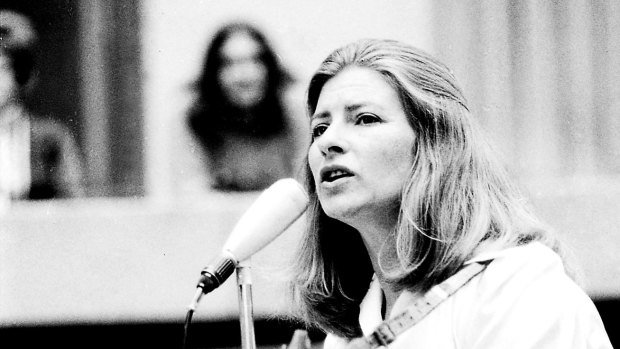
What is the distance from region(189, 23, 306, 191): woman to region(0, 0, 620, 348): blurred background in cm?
7

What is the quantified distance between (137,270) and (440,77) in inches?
74.8

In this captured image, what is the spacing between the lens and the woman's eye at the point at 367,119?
2422 millimetres

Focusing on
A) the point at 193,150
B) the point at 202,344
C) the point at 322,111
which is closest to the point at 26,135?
the point at 193,150

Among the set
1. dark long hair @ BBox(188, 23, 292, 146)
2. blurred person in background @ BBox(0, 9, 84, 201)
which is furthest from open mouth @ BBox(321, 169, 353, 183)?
blurred person in background @ BBox(0, 9, 84, 201)

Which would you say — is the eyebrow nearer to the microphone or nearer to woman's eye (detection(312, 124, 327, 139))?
woman's eye (detection(312, 124, 327, 139))

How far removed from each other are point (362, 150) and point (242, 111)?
1725 mm

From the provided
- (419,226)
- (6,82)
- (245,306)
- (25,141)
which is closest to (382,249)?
(419,226)

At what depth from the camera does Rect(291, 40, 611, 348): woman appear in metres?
2.08

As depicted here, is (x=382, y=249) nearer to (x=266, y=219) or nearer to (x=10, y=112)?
(x=266, y=219)

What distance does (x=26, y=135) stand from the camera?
4125mm

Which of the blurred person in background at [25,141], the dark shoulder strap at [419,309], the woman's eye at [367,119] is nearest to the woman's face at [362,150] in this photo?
the woman's eye at [367,119]

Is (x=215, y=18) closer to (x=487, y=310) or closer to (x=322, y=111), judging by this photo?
(x=322, y=111)

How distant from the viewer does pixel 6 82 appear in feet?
13.6

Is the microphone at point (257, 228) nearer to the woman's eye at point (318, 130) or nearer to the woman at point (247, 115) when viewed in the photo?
the woman's eye at point (318, 130)
